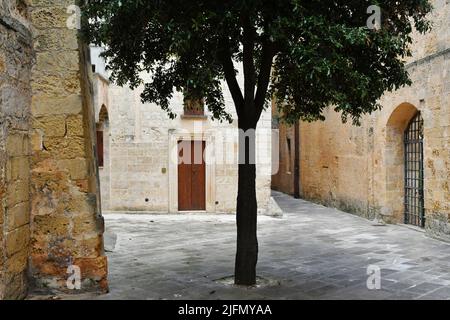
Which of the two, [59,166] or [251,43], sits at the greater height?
[251,43]

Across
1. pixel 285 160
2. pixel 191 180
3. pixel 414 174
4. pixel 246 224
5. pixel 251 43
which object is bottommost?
pixel 246 224

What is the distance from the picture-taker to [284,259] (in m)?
8.02

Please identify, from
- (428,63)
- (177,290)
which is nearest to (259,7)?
(177,290)

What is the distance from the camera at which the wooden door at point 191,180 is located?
14.5m

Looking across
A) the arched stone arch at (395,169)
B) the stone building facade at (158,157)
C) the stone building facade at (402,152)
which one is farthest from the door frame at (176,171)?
the arched stone arch at (395,169)

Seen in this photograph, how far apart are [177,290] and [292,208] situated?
10218mm

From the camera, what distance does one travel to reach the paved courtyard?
603 centimetres

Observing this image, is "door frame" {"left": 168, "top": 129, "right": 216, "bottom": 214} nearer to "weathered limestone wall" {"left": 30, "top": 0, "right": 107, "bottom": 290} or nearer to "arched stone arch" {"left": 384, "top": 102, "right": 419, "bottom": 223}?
"arched stone arch" {"left": 384, "top": 102, "right": 419, "bottom": 223}

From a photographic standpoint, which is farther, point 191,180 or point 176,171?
point 191,180

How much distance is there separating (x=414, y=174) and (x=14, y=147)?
9.45 metres

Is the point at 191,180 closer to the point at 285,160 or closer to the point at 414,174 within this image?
the point at 414,174

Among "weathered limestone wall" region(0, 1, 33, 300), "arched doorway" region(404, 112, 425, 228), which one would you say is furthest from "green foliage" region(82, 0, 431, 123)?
"arched doorway" region(404, 112, 425, 228)

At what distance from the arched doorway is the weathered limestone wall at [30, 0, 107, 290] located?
26.9 feet

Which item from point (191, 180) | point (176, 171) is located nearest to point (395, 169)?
point (191, 180)
